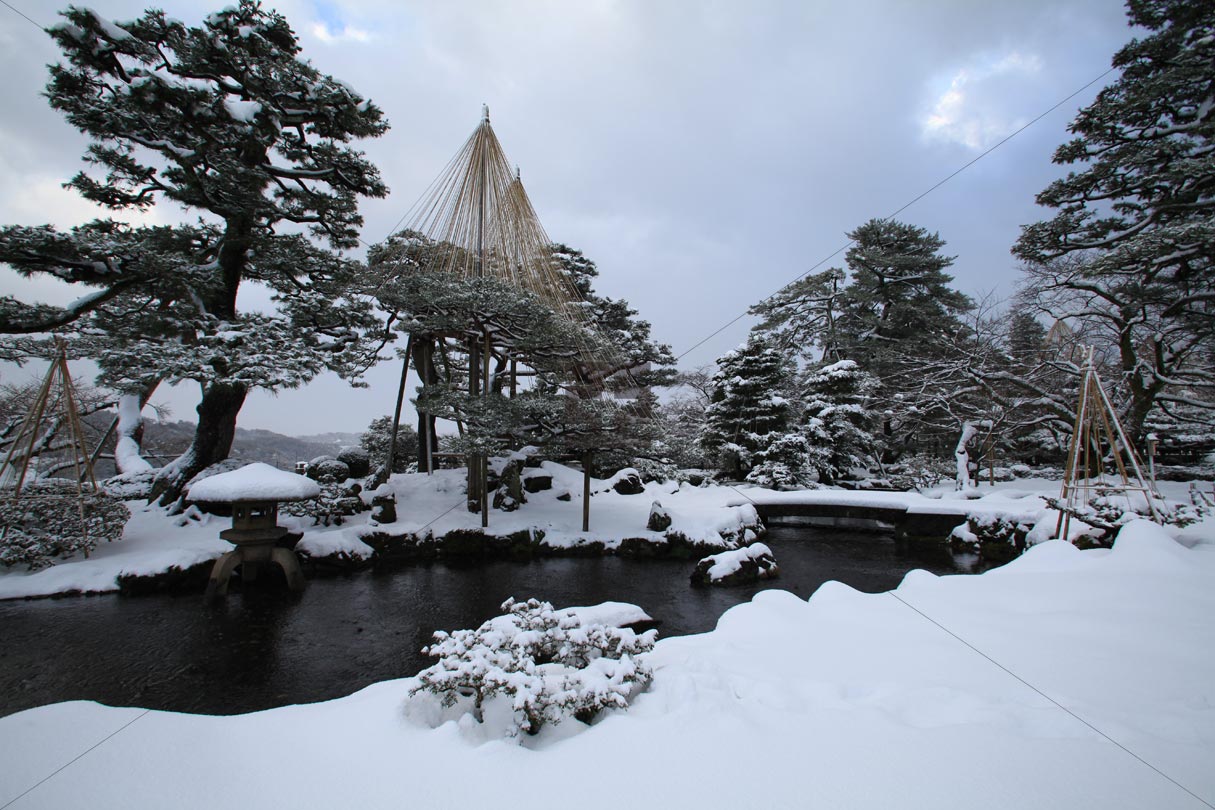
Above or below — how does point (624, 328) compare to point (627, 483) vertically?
above

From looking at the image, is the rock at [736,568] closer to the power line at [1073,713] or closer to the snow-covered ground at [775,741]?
the power line at [1073,713]

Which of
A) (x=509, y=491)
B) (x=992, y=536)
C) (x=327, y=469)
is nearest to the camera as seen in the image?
(x=992, y=536)

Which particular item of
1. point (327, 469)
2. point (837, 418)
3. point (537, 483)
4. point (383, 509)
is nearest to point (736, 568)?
point (537, 483)

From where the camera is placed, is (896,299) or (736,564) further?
(896,299)

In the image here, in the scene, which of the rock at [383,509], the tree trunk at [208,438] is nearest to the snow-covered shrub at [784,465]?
the rock at [383,509]

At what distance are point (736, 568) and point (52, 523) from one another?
889 centimetres

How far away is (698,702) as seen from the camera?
1984 mm

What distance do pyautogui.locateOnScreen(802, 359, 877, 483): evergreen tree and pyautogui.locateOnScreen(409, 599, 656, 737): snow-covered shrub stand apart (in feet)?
40.3

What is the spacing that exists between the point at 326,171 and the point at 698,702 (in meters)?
10.5

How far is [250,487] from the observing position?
5.60 m

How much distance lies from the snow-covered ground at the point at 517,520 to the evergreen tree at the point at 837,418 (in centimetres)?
283

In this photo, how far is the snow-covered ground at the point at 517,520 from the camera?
5648 mm

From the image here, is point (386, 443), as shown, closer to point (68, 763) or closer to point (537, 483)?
point (537, 483)

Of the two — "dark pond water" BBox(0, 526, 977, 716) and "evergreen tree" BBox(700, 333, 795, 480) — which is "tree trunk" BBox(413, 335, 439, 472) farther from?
"evergreen tree" BBox(700, 333, 795, 480)
